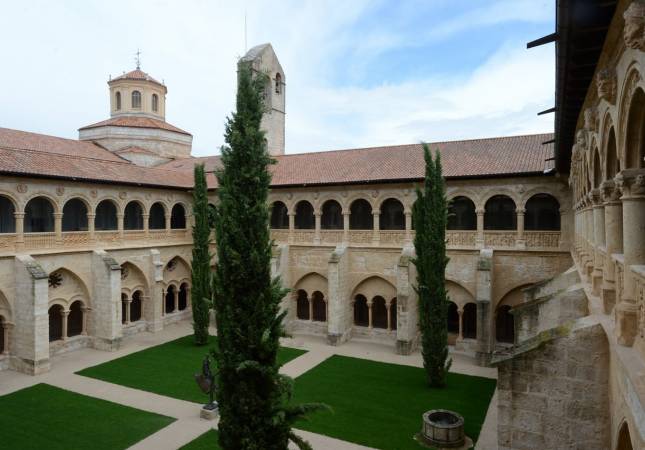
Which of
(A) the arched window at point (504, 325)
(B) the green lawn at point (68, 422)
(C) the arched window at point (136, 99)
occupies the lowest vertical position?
(B) the green lawn at point (68, 422)

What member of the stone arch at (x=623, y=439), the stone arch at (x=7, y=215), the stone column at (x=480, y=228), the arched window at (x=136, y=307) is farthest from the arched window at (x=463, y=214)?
the stone arch at (x=7, y=215)

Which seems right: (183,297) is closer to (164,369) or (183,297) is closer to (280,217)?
(280,217)

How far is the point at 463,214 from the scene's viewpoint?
67.9 feet

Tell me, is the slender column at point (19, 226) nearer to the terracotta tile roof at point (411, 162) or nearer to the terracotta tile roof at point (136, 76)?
the terracotta tile roof at point (411, 162)

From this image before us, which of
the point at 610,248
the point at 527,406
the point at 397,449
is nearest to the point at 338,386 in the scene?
the point at 397,449

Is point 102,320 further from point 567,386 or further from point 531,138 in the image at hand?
point 531,138

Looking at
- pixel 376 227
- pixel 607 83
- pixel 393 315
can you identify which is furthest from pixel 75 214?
pixel 607 83

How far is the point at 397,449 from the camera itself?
1171 centimetres

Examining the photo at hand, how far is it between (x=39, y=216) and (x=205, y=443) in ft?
45.5

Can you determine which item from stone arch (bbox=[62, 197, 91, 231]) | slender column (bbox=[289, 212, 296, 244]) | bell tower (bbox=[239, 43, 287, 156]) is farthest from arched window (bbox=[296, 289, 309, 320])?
stone arch (bbox=[62, 197, 91, 231])

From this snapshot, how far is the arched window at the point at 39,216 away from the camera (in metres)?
19.8

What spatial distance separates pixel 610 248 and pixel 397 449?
7.61 meters

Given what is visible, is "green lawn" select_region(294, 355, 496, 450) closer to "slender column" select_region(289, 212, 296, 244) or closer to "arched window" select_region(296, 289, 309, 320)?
"arched window" select_region(296, 289, 309, 320)

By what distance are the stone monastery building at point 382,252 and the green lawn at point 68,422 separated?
10.5ft
